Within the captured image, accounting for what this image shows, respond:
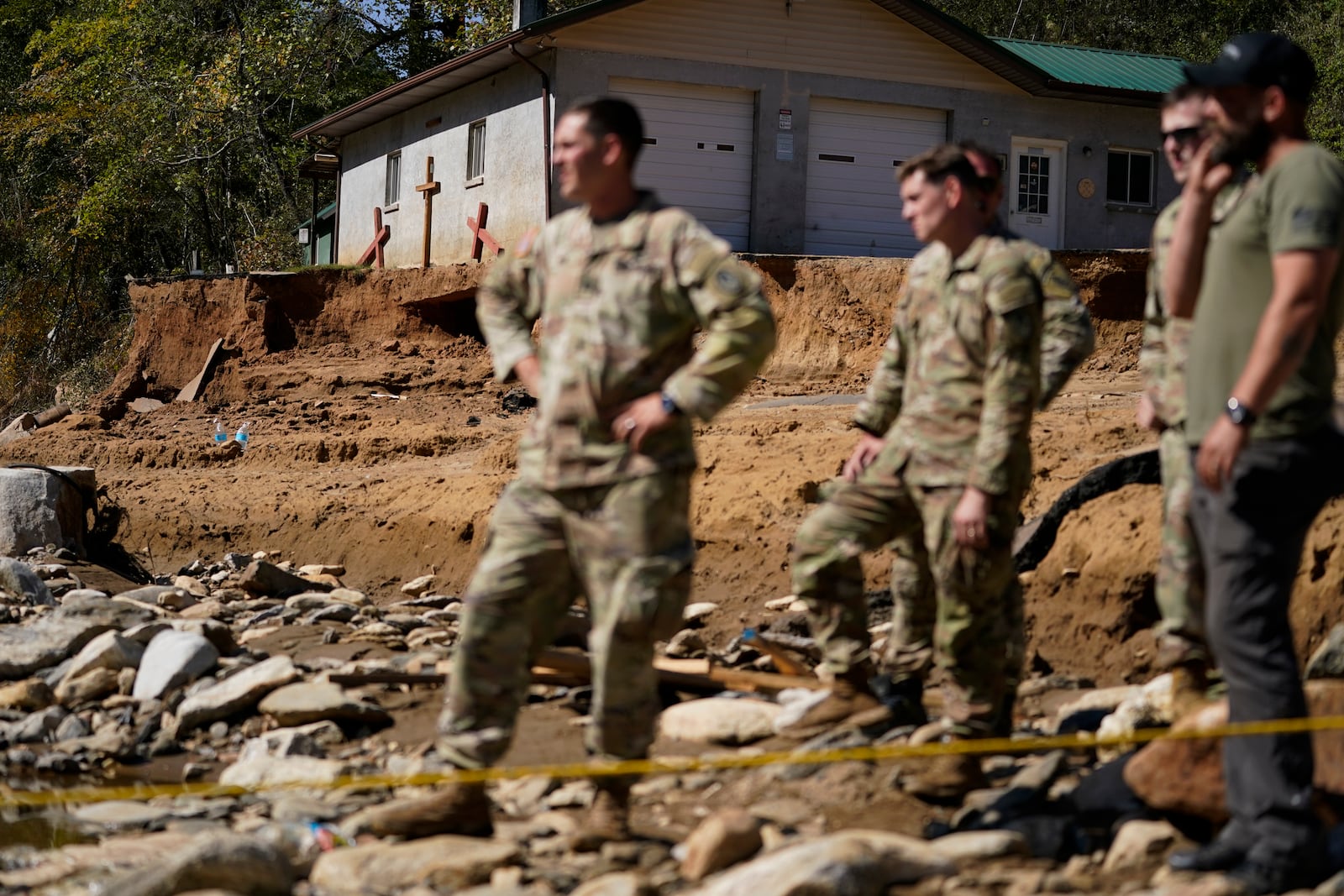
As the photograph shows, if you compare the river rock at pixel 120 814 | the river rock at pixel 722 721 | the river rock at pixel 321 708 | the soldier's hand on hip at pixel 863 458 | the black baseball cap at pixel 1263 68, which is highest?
the black baseball cap at pixel 1263 68

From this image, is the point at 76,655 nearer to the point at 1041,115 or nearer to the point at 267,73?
the point at 1041,115

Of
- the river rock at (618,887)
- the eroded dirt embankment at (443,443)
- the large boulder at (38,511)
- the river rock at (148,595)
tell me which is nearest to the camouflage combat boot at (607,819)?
the river rock at (618,887)

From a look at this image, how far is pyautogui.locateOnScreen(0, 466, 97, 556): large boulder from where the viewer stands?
12164 mm

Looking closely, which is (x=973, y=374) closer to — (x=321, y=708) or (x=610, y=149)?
(x=610, y=149)

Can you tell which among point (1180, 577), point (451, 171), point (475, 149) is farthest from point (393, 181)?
point (1180, 577)

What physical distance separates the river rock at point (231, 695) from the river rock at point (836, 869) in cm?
354

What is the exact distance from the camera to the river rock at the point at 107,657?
7633mm

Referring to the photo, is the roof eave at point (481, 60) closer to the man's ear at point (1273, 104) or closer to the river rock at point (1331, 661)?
the river rock at point (1331, 661)

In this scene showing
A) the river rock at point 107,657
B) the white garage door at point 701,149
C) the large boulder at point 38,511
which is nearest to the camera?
the river rock at point 107,657

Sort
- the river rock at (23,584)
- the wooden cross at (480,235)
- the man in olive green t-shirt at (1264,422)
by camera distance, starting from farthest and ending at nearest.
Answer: the wooden cross at (480,235), the river rock at (23,584), the man in olive green t-shirt at (1264,422)

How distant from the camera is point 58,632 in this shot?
8.29m

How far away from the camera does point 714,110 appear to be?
21969mm

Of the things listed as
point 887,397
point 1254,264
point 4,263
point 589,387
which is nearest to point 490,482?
point 887,397

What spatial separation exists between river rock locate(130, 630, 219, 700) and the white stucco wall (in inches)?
562
